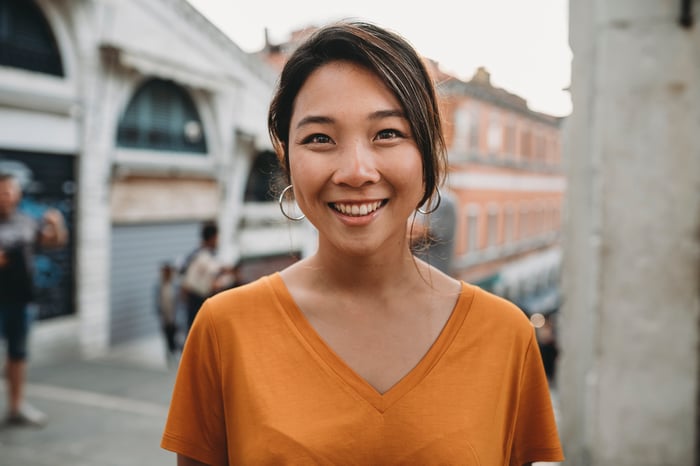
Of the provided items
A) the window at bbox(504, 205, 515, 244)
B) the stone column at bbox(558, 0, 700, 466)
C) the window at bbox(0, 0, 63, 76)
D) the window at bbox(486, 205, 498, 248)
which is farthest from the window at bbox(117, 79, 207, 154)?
the window at bbox(504, 205, 515, 244)

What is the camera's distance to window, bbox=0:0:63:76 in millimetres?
7234

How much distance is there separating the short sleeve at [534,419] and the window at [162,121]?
8.95m

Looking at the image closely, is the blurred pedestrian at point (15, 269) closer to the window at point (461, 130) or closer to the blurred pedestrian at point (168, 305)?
the blurred pedestrian at point (168, 305)

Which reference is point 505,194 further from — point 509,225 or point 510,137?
point 510,137

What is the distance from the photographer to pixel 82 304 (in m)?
8.37

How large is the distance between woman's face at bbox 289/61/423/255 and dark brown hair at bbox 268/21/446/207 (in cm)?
2

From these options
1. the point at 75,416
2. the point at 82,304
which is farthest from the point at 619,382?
the point at 82,304

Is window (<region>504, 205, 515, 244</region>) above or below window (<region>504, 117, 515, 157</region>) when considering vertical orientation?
below

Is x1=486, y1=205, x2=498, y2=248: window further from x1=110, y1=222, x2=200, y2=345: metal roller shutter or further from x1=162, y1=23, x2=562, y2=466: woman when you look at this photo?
x1=162, y1=23, x2=562, y2=466: woman

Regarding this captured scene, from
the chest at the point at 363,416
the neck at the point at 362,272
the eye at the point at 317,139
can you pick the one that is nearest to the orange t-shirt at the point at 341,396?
the chest at the point at 363,416

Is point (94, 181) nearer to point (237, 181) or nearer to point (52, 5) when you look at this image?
point (52, 5)

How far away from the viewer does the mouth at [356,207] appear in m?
1.19

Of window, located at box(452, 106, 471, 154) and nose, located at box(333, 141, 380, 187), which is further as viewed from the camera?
window, located at box(452, 106, 471, 154)

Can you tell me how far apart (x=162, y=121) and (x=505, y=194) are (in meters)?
15.8
